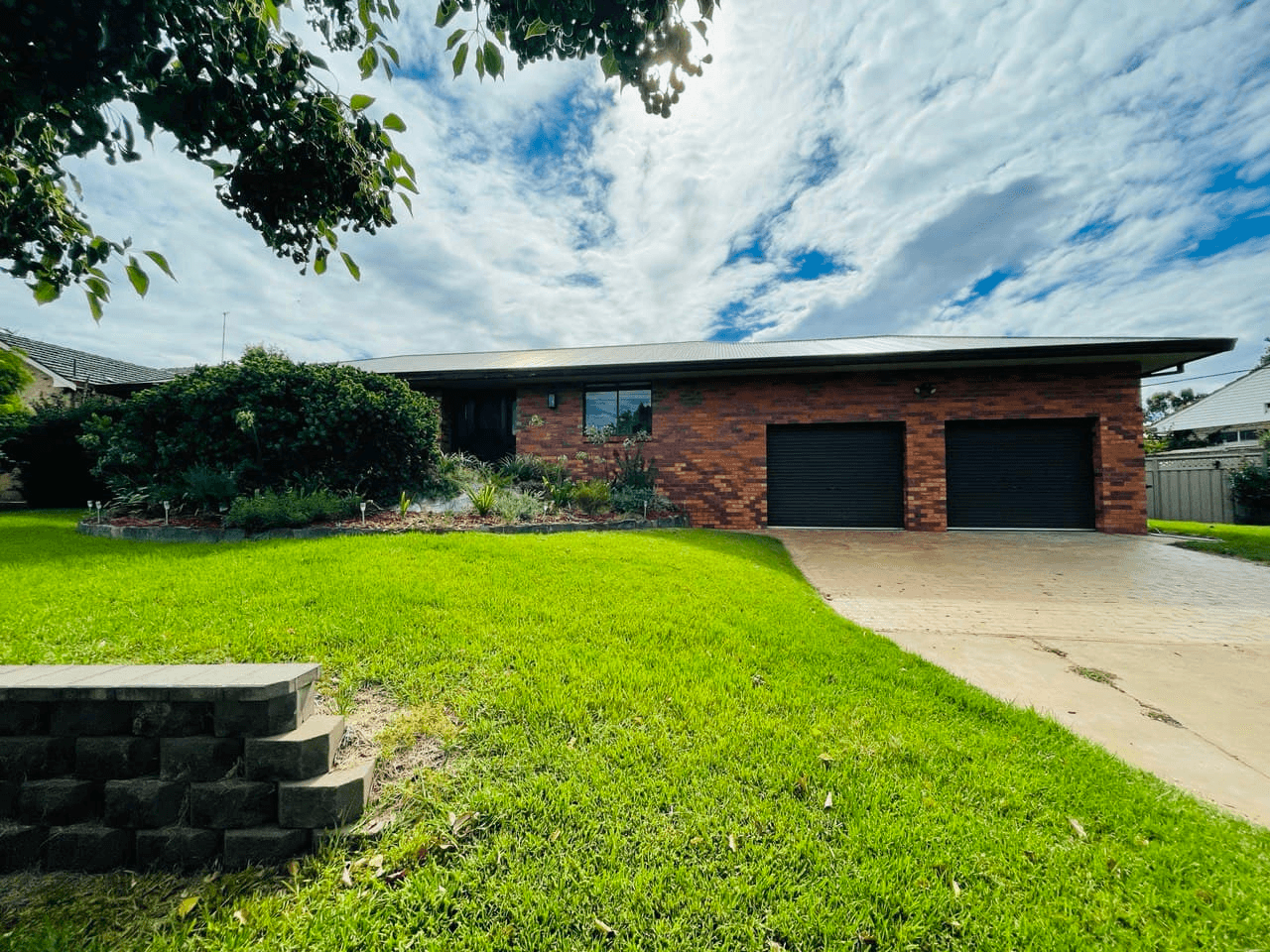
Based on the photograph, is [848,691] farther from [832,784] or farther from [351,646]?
[351,646]

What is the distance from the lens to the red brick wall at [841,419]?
29.1ft

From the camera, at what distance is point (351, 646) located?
2.72 metres

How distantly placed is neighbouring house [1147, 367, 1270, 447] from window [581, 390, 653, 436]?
856 inches

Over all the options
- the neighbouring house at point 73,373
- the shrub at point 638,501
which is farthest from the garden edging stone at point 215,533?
the neighbouring house at point 73,373

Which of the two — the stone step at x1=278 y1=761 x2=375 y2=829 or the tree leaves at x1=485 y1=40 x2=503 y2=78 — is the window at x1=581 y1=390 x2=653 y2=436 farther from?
the stone step at x1=278 y1=761 x2=375 y2=829

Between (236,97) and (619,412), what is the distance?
839cm

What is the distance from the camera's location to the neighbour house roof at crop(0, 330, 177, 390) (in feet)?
47.1

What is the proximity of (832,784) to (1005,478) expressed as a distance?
10156mm

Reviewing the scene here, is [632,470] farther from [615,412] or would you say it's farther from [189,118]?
[189,118]

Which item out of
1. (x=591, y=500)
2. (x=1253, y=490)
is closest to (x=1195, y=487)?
(x=1253, y=490)

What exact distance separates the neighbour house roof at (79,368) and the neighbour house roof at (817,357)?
33.2 ft

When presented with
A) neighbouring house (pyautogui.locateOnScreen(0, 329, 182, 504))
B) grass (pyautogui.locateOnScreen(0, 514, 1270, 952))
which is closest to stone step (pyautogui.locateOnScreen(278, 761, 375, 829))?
grass (pyautogui.locateOnScreen(0, 514, 1270, 952))

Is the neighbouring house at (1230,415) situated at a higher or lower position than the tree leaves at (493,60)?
higher

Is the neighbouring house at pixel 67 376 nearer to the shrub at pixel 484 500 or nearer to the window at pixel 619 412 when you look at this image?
the shrub at pixel 484 500
